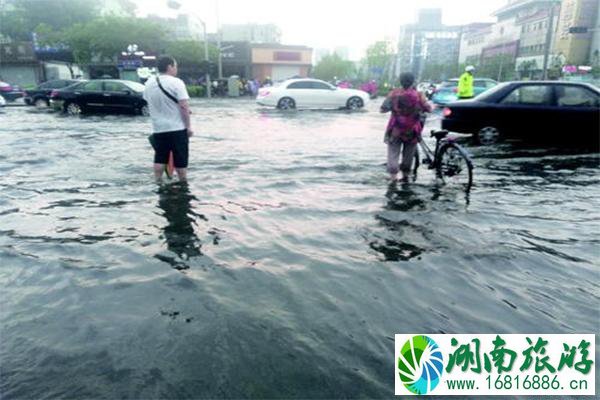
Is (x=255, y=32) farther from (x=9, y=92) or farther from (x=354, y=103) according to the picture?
(x=354, y=103)

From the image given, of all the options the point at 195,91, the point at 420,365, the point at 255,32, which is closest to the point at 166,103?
the point at 420,365

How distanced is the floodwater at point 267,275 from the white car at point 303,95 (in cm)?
1421

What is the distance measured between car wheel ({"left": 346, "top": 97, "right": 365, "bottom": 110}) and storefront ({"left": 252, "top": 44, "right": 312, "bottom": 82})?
31.6 metres

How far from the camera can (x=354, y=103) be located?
22125 millimetres

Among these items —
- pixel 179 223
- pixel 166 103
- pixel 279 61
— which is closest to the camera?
pixel 179 223

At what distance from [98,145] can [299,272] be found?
27.7ft

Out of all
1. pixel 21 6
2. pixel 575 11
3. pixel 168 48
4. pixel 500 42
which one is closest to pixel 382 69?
pixel 500 42

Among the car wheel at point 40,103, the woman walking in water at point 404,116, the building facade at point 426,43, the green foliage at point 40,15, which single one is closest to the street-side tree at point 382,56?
the building facade at point 426,43

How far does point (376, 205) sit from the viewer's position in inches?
225

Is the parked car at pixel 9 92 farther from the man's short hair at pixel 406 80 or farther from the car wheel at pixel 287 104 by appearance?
the man's short hair at pixel 406 80

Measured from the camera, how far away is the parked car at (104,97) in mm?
18531

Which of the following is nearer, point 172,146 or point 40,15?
point 172,146

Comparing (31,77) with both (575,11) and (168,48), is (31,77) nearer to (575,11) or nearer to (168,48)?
(168,48)

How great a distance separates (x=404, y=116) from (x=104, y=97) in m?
15.7
